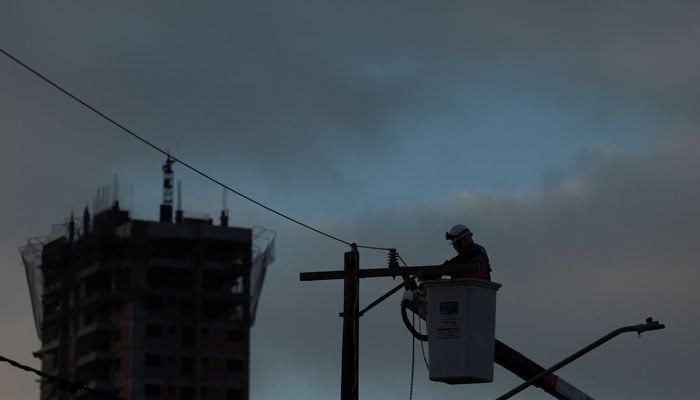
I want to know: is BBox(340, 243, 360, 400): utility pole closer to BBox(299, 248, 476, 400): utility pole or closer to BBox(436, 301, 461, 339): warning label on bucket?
BBox(299, 248, 476, 400): utility pole

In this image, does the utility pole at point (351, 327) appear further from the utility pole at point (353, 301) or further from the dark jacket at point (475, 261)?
the dark jacket at point (475, 261)

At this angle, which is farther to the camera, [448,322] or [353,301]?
[353,301]

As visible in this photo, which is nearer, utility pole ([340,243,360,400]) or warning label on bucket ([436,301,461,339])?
warning label on bucket ([436,301,461,339])

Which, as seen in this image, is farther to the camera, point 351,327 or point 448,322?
point 351,327

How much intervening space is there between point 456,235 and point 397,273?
127 centimetres

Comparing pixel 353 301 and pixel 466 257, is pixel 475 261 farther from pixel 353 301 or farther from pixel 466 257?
pixel 353 301

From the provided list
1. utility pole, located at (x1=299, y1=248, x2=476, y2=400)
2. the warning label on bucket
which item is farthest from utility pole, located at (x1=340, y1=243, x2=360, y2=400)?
the warning label on bucket

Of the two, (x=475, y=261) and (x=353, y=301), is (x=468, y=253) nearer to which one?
(x=475, y=261)

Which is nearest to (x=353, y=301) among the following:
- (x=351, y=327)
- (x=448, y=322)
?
(x=351, y=327)

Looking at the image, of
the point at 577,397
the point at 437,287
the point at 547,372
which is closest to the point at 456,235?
the point at 437,287

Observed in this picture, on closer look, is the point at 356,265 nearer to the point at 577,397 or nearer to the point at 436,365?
the point at 436,365

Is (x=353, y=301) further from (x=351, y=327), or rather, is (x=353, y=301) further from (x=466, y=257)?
(x=466, y=257)

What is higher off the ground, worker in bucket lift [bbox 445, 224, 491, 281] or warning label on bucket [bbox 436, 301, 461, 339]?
worker in bucket lift [bbox 445, 224, 491, 281]

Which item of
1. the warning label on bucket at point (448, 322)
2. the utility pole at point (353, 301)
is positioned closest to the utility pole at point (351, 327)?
the utility pole at point (353, 301)
